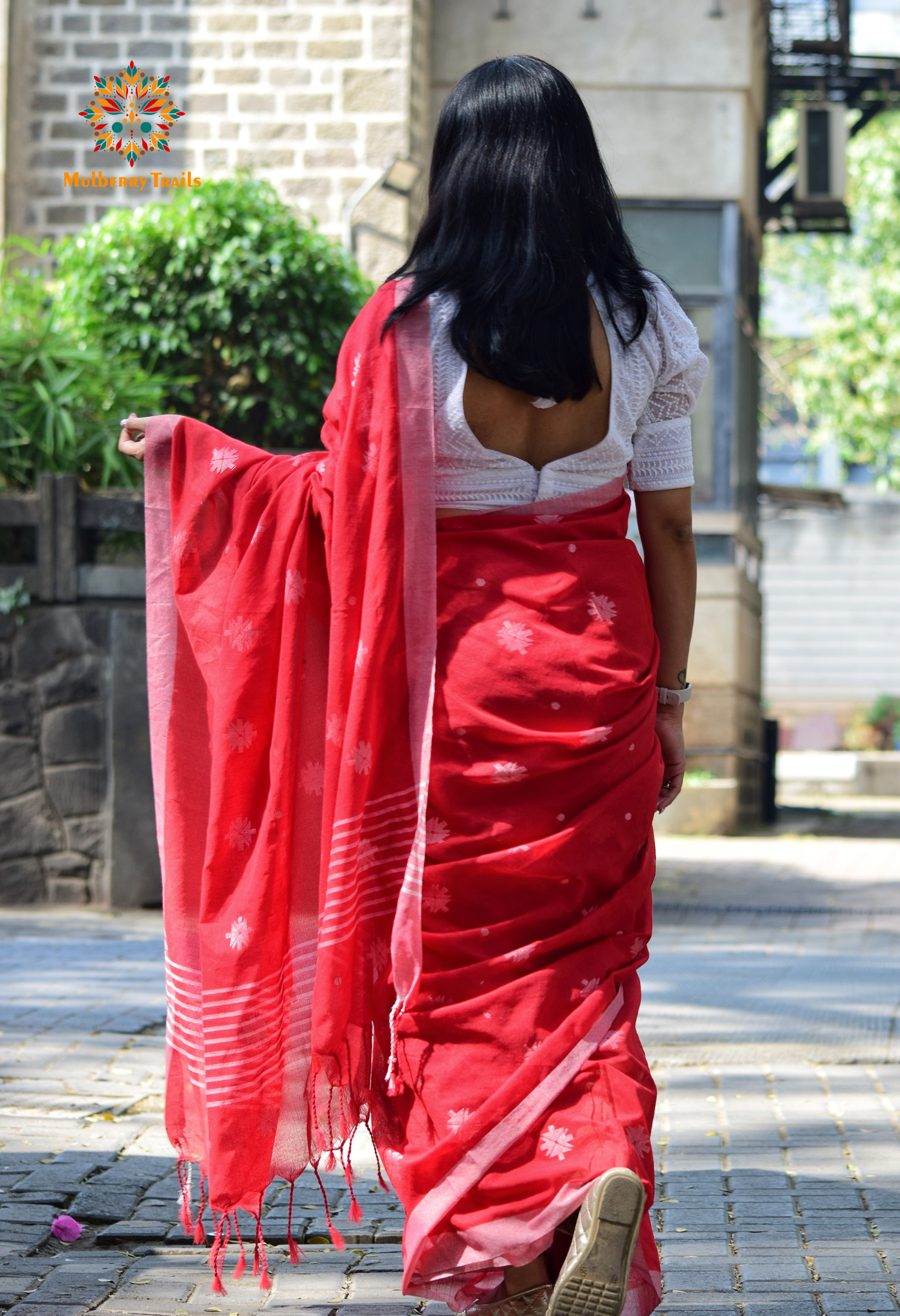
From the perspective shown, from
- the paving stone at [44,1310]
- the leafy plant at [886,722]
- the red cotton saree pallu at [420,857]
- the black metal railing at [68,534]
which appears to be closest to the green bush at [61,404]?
the black metal railing at [68,534]

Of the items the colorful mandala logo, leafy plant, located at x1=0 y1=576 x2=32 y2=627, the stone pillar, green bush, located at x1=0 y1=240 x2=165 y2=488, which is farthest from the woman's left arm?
the colorful mandala logo

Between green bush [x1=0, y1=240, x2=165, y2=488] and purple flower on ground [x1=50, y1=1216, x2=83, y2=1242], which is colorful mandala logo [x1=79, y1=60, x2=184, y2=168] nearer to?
green bush [x1=0, y1=240, x2=165, y2=488]

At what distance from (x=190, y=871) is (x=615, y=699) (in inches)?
31.2

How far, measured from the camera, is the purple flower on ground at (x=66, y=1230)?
308cm

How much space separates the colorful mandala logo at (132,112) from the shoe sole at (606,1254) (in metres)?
10.6

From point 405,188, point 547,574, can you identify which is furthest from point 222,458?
point 405,188

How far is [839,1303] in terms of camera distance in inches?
106

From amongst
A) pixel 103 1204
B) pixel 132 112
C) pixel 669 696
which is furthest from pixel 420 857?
pixel 132 112

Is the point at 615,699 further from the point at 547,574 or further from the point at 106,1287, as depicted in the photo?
the point at 106,1287

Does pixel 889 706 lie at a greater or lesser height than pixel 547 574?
lesser

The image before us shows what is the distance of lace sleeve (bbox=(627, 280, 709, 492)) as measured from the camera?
2.61 meters

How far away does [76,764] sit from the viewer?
7125 millimetres

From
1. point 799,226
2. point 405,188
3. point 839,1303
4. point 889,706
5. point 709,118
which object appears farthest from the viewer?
point 889,706

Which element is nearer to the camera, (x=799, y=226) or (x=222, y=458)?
(x=222, y=458)
